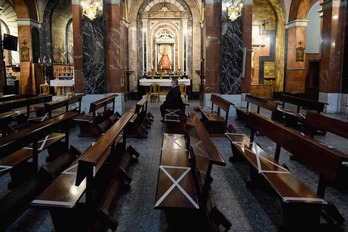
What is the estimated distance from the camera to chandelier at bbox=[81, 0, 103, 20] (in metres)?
8.58

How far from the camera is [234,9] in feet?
27.8

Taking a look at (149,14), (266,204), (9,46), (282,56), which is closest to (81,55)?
(9,46)

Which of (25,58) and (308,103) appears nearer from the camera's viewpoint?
(308,103)

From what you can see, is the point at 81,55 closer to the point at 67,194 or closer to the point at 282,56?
the point at 67,194

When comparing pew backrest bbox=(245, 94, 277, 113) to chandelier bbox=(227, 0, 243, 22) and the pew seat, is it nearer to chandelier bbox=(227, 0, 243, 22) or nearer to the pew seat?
the pew seat

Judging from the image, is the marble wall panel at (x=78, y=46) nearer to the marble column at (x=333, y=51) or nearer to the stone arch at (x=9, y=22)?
the marble column at (x=333, y=51)

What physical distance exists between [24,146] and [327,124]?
359 centimetres

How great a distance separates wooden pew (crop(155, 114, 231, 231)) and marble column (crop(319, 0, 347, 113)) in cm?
799

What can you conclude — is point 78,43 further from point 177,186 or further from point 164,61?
point 177,186

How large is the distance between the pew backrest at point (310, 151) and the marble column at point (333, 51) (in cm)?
699

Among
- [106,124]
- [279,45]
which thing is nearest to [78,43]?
[106,124]

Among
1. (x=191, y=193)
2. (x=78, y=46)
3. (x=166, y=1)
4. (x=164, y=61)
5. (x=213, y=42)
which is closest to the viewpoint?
(x=191, y=193)

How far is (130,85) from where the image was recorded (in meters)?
14.4

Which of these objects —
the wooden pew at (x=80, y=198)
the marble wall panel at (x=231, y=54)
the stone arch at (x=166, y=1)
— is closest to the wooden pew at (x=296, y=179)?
the wooden pew at (x=80, y=198)
